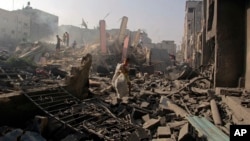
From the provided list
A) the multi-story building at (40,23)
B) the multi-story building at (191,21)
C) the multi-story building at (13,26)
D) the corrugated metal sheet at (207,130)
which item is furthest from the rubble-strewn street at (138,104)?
the multi-story building at (40,23)

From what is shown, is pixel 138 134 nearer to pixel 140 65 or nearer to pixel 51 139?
pixel 51 139

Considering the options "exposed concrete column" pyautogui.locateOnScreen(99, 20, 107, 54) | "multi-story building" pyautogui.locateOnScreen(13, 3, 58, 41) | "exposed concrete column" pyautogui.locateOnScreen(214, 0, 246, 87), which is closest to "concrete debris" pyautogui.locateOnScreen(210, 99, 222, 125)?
"exposed concrete column" pyautogui.locateOnScreen(214, 0, 246, 87)

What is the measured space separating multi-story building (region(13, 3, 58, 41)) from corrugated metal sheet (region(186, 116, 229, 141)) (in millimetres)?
43347

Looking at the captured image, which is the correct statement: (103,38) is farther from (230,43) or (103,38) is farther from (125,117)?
(125,117)

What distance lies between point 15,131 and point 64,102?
224cm

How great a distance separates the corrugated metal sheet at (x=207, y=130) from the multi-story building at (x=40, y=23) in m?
43.3

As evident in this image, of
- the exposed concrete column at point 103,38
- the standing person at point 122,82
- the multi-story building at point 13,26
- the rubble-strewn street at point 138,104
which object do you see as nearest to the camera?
the rubble-strewn street at point 138,104

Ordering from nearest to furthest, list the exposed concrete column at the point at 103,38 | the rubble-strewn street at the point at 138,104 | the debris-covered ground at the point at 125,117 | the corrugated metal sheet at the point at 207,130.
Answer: the corrugated metal sheet at the point at 207,130
the debris-covered ground at the point at 125,117
the rubble-strewn street at the point at 138,104
the exposed concrete column at the point at 103,38

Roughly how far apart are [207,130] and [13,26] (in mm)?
39441

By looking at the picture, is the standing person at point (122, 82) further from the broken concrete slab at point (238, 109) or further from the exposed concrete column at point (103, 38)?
the exposed concrete column at point (103, 38)

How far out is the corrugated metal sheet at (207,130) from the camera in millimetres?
4465

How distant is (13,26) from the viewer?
3916cm

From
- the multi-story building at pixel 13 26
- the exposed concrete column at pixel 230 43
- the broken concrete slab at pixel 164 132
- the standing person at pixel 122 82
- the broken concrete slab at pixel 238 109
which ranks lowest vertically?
the broken concrete slab at pixel 164 132

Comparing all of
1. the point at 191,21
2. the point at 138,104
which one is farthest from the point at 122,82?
the point at 191,21
